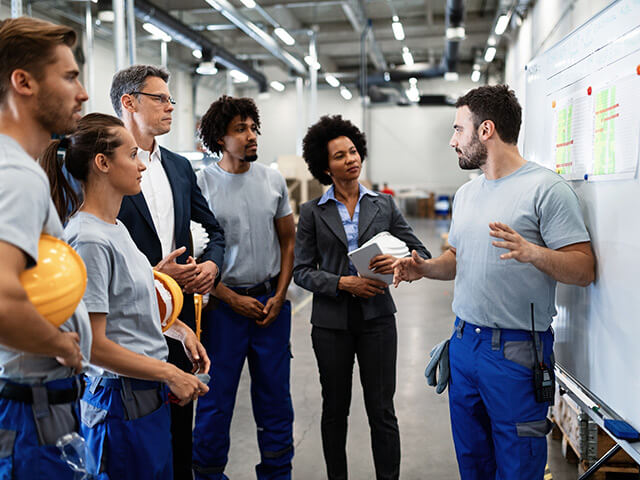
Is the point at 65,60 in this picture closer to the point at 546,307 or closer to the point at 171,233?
the point at 171,233

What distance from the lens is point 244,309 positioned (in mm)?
2434

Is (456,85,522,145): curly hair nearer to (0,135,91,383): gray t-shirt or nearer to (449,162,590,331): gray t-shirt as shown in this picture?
(449,162,590,331): gray t-shirt

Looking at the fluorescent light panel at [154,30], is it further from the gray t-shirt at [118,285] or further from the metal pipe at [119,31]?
the gray t-shirt at [118,285]

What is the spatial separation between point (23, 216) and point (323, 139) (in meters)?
1.82

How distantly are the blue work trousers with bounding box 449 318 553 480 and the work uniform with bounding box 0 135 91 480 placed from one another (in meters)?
1.23

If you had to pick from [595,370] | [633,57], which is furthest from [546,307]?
[633,57]

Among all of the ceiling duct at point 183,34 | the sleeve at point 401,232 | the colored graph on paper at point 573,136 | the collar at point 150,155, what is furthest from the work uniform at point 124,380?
the ceiling duct at point 183,34

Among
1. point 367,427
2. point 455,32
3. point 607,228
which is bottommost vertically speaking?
point 367,427

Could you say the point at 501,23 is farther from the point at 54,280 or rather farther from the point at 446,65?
the point at 54,280

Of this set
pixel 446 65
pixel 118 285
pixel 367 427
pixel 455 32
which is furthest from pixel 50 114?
pixel 446 65

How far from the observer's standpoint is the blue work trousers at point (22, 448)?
110 centimetres

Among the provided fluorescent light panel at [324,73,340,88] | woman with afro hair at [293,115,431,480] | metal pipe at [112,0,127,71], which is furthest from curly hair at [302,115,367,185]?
fluorescent light panel at [324,73,340,88]

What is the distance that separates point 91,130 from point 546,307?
148 centimetres

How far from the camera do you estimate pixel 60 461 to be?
3.82ft
